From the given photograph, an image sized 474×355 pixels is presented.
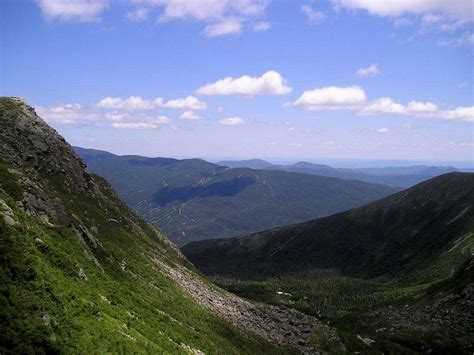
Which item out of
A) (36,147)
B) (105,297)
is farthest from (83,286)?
(36,147)

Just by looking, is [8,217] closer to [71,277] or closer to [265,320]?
[71,277]

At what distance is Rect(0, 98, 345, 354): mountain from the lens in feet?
91.5

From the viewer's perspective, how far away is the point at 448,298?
108 meters

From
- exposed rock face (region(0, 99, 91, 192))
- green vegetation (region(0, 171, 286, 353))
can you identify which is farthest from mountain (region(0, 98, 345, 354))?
exposed rock face (region(0, 99, 91, 192))

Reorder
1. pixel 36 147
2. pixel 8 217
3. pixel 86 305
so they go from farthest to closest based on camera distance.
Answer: pixel 36 147, pixel 8 217, pixel 86 305

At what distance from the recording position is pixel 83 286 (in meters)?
38.6

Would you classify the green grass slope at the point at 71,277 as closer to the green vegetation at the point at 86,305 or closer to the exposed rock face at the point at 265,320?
the green vegetation at the point at 86,305

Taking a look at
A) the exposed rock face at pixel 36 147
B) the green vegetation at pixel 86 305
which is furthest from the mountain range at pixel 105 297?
the exposed rock face at pixel 36 147

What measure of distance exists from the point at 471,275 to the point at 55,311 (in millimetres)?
117868

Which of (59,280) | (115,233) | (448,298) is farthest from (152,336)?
(448,298)

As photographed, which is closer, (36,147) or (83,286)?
(83,286)

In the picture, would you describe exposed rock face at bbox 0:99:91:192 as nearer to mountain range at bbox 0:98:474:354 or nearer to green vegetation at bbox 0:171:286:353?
mountain range at bbox 0:98:474:354

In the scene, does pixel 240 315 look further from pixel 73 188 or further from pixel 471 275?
pixel 471 275

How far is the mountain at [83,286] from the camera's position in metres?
27.9
